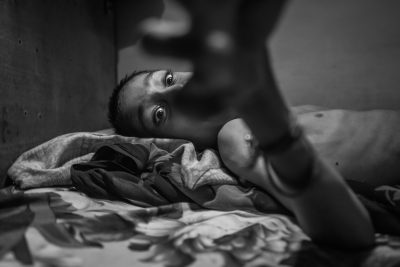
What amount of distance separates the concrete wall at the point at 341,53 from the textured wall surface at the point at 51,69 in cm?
81

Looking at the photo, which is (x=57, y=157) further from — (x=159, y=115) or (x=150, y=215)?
(x=150, y=215)

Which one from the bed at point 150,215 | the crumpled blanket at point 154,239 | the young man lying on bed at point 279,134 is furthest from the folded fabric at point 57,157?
the young man lying on bed at point 279,134

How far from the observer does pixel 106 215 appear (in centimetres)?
58

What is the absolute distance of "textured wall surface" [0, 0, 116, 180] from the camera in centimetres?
86

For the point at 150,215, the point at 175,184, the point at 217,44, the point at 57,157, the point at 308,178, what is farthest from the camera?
the point at 57,157

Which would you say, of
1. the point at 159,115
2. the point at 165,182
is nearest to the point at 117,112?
the point at 159,115

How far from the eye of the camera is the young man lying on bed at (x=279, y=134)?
28cm

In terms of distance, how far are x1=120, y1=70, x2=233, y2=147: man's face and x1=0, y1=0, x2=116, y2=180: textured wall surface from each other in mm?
274

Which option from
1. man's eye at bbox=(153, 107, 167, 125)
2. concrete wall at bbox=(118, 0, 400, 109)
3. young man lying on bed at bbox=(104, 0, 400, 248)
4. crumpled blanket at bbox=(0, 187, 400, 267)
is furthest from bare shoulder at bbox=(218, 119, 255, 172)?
concrete wall at bbox=(118, 0, 400, 109)

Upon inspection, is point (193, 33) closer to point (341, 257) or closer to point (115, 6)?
point (341, 257)

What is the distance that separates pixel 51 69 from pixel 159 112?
0.43m

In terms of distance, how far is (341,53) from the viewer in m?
1.21

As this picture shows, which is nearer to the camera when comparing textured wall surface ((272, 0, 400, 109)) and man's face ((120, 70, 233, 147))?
man's face ((120, 70, 233, 147))

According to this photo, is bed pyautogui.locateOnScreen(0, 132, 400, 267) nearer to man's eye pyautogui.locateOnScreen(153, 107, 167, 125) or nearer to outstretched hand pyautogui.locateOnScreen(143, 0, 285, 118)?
man's eye pyautogui.locateOnScreen(153, 107, 167, 125)
